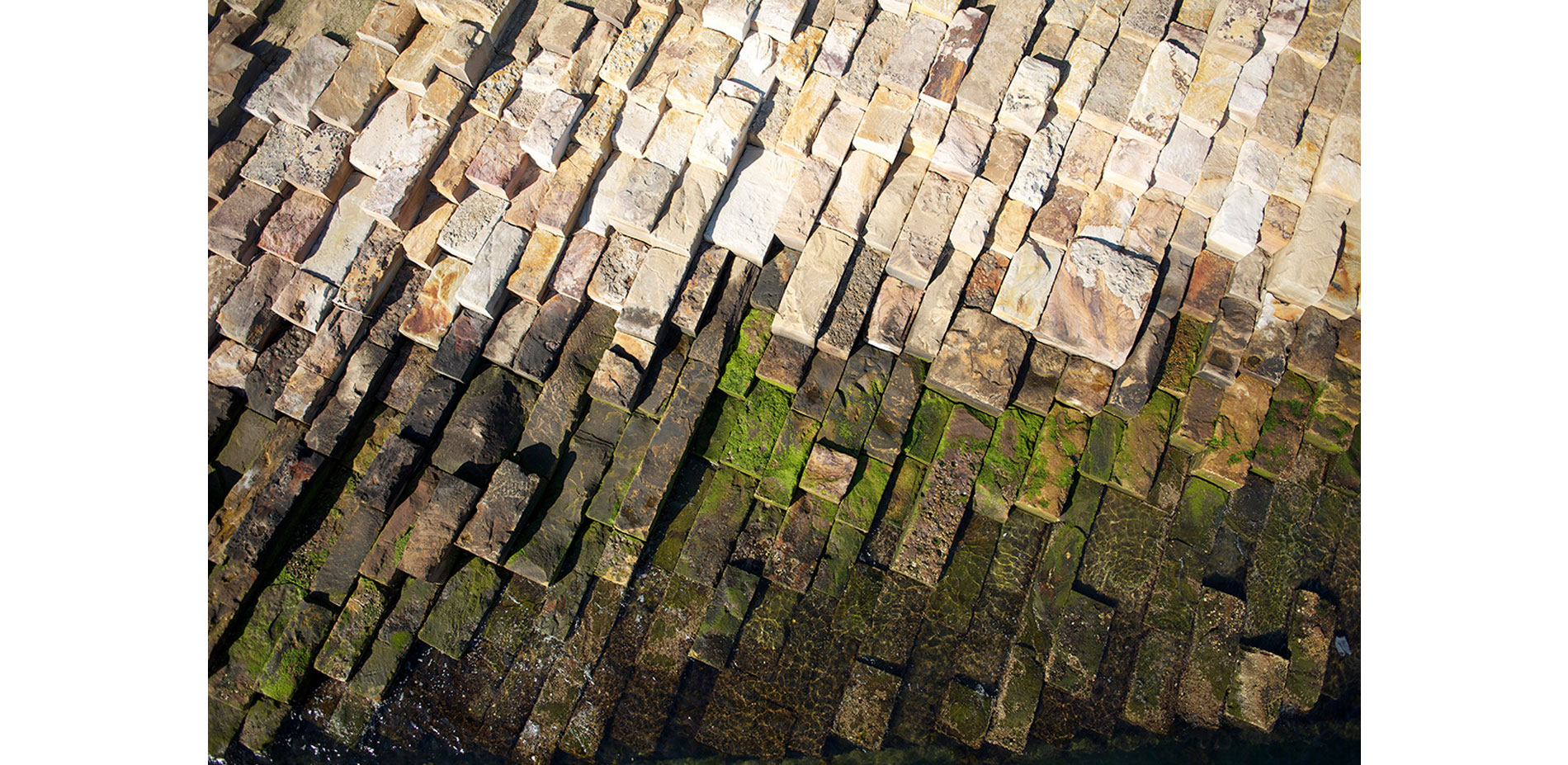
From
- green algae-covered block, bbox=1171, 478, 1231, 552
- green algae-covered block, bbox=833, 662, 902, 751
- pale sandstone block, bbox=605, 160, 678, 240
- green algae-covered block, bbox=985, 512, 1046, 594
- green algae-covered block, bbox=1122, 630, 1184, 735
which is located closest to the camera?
green algae-covered block, bbox=833, 662, 902, 751

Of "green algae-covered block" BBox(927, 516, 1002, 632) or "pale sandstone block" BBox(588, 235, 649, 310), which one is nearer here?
"green algae-covered block" BBox(927, 516, 1002, 632)

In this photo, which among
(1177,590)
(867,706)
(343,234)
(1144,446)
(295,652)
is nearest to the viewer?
(867,706)

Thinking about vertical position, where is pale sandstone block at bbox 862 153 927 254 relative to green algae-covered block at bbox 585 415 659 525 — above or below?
above

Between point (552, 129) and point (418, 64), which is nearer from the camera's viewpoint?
point (552, 129)

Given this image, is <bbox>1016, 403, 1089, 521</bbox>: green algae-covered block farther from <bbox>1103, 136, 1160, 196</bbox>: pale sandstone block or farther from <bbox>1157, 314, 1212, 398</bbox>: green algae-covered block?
<bbox>1103, 136, 1160, 196</bbox>: pale sandstone block

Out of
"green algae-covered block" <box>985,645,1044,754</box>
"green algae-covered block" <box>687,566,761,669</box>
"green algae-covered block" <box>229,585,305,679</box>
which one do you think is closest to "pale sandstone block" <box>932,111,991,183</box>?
"green algae-covered block" <box>687,566,761,669</box>

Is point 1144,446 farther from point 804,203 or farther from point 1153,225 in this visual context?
point 804,203

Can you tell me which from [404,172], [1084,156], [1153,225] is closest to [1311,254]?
[1153,225]
